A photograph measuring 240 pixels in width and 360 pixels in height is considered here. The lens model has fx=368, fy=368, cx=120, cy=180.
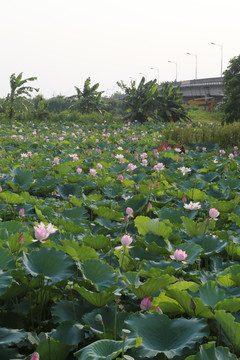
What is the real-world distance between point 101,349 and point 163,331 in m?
0.25

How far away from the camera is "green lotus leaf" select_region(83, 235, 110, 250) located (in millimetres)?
2107

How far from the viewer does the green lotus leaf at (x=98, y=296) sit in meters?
1.44

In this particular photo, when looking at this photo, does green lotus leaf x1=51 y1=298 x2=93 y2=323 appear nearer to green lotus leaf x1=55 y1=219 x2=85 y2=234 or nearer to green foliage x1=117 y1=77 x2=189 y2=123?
green lotus leaf x1=55 y1=219 x2=85 y2=234

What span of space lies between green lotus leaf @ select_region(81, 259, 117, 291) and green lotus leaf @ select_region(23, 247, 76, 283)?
0.06 metres

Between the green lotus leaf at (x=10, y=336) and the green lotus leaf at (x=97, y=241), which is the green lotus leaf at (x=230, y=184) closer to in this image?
the green lotus leaf at (x=97, y=241)

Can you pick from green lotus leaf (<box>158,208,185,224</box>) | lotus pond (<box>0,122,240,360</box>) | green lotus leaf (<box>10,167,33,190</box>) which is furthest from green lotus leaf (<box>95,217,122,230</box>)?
green lotus leaf (<box>10,167,33,190</box>)

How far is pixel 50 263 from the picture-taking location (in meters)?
1.61

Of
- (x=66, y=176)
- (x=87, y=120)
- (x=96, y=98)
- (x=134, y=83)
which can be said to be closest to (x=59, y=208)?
(x=66, y=176)

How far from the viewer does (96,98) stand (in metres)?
23.3

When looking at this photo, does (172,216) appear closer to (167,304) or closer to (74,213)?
(74,213)

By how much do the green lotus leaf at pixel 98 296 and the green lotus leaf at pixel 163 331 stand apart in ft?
0.48

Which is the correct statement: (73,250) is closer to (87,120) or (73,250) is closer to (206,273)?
(206,273)

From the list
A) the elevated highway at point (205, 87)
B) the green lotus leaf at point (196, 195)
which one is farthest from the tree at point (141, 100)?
the elevated highway at point (205, 87)

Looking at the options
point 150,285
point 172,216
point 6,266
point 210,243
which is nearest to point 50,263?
point 6,266
